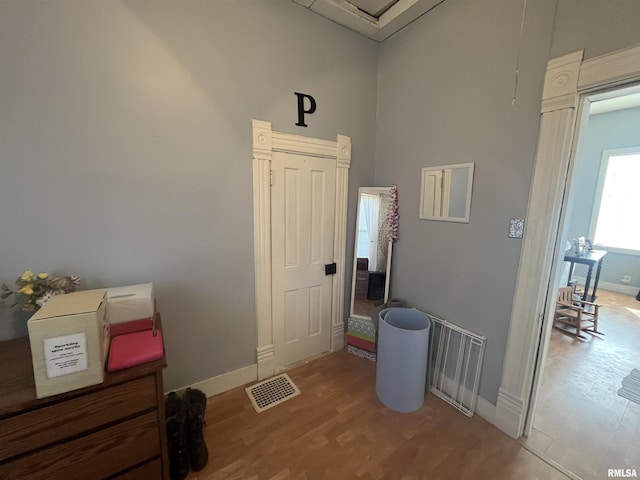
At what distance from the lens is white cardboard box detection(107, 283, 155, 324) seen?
4.13 feet

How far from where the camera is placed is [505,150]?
1637 millimetres

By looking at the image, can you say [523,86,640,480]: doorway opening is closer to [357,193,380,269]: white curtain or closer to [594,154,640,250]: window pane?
[594,154,640,250]: window pane

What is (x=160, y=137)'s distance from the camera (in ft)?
5.26

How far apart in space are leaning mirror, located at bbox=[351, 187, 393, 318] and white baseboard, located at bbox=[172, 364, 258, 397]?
1069 mm

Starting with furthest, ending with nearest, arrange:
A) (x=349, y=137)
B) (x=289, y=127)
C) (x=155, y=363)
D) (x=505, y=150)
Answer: (x=349, y=137) < (x=289, y=127) < (x=505, y=150) < (x=155, y=363)

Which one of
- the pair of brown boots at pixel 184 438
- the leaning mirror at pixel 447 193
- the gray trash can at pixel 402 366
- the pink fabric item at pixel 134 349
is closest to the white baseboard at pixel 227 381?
the pair of brown boots at pixel 184 438

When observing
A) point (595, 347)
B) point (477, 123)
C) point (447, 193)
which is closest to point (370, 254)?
point (447, 193)

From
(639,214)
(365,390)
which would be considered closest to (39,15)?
(365,390)

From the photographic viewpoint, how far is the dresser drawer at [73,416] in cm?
92

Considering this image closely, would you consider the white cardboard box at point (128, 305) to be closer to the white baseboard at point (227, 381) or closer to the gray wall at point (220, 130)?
the gray wall at point (220, 130)

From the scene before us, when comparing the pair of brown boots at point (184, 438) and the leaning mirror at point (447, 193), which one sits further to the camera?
the leaning mirror at point (447, 193)

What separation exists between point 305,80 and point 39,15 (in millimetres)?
1517

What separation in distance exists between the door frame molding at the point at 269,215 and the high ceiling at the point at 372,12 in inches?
36.0

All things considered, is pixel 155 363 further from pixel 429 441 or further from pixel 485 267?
pixel 485 267
